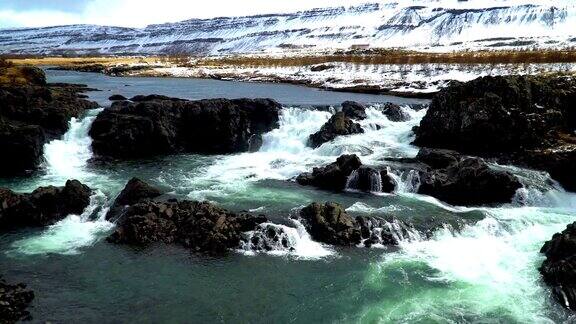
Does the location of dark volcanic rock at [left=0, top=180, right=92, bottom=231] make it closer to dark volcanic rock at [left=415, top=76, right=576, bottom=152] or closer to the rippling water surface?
the rippling water surface

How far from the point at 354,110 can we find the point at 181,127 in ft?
58.7

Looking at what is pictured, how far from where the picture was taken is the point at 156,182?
35500 millimetres

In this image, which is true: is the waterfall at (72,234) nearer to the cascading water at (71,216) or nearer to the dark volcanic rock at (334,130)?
the cascading water at (71,216)

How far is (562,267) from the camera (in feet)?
70.3

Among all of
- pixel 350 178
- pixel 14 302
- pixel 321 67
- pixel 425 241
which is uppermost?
pixel 321 67

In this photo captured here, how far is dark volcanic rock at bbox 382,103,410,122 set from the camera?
177 feet

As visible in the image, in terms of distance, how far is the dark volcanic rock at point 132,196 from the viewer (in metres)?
29.1

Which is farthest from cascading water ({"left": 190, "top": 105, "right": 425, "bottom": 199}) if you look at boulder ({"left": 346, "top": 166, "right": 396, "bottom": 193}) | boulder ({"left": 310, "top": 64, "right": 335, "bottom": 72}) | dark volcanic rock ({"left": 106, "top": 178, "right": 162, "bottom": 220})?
boulder ({"left": 310, "top": 64, "right": 335, "bottom": 72})

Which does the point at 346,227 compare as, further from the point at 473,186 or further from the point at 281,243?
the point at 473,186

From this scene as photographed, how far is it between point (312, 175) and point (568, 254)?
1704cm

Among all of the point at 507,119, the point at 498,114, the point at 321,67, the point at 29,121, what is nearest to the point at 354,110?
the point at 498,114

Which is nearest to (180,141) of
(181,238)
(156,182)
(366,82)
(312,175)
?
(156,182)

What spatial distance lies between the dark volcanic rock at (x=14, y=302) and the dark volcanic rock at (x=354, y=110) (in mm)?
37295

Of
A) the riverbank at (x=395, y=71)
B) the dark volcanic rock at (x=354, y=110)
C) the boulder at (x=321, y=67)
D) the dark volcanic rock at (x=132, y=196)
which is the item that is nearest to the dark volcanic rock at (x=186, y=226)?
the dark volcanic rock at (x=132, y=196)
